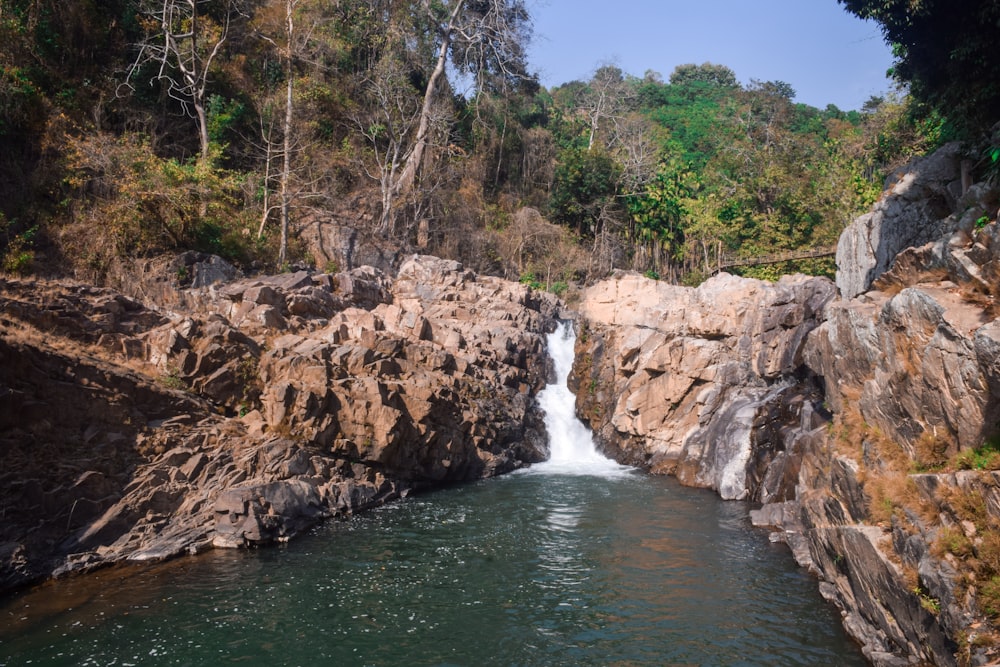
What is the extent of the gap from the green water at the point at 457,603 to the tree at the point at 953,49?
1174 centimetres

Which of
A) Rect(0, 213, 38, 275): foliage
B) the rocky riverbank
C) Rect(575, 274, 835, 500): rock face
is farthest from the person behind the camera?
Rect(0, 213, 38, 275): foliage

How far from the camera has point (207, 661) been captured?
1068cm

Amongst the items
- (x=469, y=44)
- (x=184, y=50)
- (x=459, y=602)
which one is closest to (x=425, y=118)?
(x=469, y=44)

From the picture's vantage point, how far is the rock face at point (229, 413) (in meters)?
14.8

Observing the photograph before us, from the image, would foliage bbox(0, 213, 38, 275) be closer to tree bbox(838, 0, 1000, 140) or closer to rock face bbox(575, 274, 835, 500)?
rock face bbox(575, 274, 835, 500)

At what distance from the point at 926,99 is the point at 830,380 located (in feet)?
32.5

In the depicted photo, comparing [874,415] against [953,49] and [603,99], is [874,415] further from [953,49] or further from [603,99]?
[603,99]

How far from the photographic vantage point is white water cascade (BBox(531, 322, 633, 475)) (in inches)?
974

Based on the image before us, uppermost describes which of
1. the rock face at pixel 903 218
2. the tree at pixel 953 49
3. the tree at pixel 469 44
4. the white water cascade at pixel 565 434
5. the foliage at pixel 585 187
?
the tree at pixel 469 44

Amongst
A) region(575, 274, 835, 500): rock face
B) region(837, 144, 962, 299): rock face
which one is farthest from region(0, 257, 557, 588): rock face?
region(837, 144, 962, 299): rock face

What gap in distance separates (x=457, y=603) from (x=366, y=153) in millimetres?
31034

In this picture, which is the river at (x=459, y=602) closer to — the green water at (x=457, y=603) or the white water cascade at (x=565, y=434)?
the green water at (x=457, y=603)

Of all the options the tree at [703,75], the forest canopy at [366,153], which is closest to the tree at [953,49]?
the forest canopy at [366,153]

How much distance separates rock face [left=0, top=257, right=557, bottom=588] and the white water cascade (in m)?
0.95
